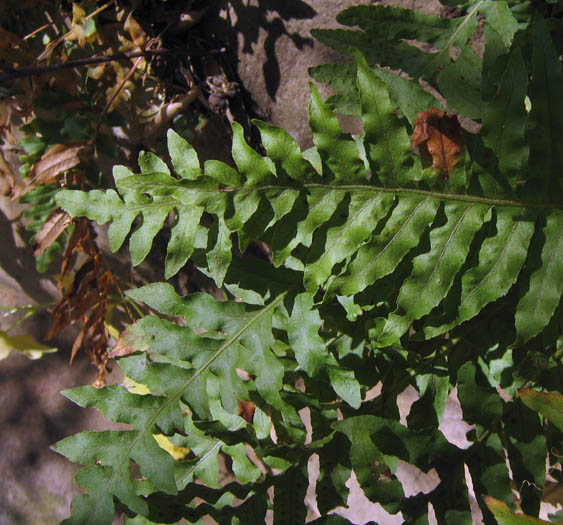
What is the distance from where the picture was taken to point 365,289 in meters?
1.28

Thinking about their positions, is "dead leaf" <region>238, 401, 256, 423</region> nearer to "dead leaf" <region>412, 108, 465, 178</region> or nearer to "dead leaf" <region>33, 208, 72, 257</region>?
"dead leaf" <region>412, 108, 465, 178</region>

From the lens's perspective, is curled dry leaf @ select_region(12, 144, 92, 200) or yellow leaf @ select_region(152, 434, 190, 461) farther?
yellow leaf @ select_region(152, 434, 190, 461)

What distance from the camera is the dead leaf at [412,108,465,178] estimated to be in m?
1.17

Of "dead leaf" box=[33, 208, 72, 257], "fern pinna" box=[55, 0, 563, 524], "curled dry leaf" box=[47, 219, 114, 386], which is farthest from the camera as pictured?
"curled dry leaf" box=[47, 219, 114, 386]

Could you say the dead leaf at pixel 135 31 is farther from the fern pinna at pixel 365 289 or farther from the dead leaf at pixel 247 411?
the dead leaf at pixel 247 411

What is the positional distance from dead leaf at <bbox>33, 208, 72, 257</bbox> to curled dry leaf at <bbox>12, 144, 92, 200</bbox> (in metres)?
0.13

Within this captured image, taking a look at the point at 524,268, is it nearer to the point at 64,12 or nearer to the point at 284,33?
the point at 284,33

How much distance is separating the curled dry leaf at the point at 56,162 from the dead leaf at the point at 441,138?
120cm

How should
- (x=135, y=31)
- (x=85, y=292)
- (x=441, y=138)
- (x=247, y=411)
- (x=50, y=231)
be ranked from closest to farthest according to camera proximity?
(x=441, y=138)
(x=247, y=411)
(x=135, y=31)
(x=50, y=231)
(x=85, y=292)

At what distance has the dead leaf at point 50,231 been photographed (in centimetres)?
197

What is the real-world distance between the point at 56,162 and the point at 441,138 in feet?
4.34

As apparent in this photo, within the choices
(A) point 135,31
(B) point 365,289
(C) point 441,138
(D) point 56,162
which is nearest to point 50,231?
(D) point 56,162

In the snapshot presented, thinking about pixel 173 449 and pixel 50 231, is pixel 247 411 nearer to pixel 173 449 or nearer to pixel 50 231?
pixel 173 449

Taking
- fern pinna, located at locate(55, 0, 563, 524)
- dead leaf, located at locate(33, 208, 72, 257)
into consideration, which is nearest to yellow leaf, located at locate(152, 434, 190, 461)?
fern pinna, located at locate(55, 0, 563, 524)
